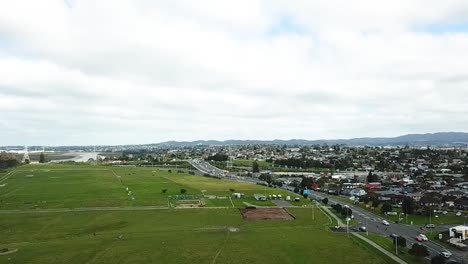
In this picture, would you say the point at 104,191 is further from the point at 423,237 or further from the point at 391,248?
the point at 423,237

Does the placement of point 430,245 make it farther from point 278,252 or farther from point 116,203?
point 116,203

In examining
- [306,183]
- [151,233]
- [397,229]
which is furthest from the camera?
[306,183]

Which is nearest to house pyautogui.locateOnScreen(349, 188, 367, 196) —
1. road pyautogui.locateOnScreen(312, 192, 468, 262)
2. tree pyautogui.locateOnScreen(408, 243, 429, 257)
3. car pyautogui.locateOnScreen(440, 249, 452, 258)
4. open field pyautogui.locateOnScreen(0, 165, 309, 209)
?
open field pyautogui.locateOnScreen(0, 165, 309, 209)

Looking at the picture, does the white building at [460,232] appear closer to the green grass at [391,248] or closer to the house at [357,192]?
the green grass at [391,248]

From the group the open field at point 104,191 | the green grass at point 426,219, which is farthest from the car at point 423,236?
the open field at point 104,191

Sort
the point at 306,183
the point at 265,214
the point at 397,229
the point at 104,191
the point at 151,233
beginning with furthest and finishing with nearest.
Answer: the point at 306,183 → the point at 104,191 → the point at 265,214 → the point at 397,229 → the point at 151,233

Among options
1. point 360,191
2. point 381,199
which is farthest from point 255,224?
point 360,191

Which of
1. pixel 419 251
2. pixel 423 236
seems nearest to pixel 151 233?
pixel 419 251
